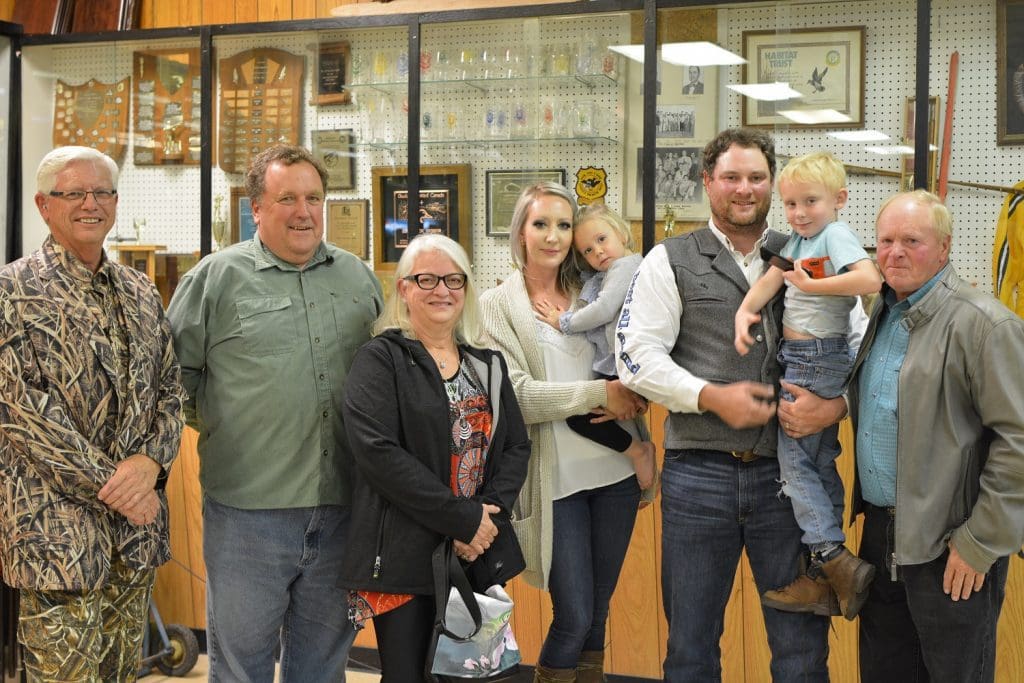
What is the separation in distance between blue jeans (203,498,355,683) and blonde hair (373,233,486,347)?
19.8 inches

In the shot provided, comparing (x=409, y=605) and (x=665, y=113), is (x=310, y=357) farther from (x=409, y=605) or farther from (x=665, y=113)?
(x=665, y=113)

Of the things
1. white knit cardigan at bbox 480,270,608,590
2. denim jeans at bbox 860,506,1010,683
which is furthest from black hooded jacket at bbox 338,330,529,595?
denim jeans at bbox 860,506,1010,683

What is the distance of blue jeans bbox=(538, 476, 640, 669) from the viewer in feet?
9.73

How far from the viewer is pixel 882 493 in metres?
2.62

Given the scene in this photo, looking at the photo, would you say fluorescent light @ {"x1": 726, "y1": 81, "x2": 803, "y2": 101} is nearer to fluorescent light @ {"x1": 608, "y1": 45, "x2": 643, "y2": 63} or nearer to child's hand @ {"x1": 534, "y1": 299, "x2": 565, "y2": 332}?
fluorescent light @ {"x1": 608, "y1": 45, "x2": 643, "y2": 63}

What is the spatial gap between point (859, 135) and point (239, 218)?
2553 millimetres

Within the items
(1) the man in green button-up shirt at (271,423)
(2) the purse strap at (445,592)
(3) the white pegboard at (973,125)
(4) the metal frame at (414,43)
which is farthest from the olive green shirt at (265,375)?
(3) the white pegboard at (973,125)

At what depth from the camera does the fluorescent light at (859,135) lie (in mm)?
3812

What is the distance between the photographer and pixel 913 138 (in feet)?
12.3

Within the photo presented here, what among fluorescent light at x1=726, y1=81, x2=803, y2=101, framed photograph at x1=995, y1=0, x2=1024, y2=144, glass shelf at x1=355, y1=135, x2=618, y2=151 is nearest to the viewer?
framed photograph at x1=995, y1=0, x2=1024, y2=144

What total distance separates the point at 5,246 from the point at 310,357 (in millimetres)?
2541

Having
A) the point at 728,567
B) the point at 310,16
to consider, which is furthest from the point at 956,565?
the point at 310,16

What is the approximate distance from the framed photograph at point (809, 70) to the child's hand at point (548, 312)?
1.40 meters

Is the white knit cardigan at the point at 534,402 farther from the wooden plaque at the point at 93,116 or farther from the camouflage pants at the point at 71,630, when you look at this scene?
the wooden plaque at the point at 93,116
